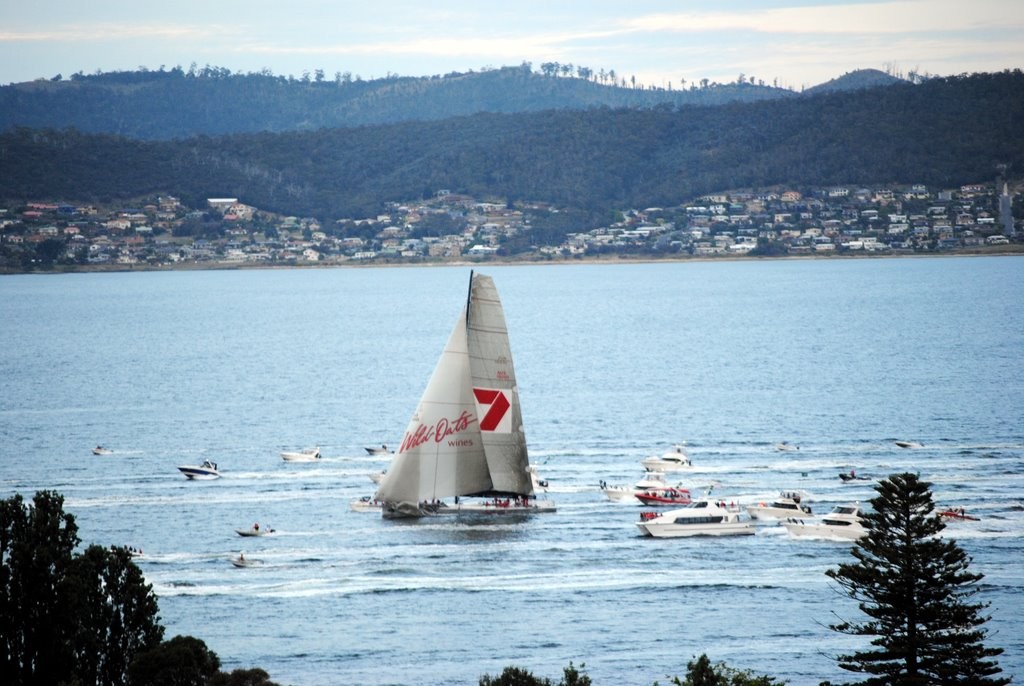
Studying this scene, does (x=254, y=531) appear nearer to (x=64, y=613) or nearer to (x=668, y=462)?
(x=668, y=462)

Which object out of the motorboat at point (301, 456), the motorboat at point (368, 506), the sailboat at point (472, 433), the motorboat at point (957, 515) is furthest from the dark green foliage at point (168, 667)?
the motorboat at point (301, 456)

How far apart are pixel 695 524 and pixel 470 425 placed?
11678 mm

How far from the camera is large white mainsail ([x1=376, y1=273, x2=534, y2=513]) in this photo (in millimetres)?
66125

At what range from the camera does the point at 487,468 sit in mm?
67125

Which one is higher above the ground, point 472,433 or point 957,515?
point 472,433

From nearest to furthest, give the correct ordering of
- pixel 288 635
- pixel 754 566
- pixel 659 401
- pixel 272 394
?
pixel 288 635
pixel 754 566
pixel 659 401
pixel 272 394

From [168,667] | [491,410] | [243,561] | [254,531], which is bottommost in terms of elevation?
[243,561]

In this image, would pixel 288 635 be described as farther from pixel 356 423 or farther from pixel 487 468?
pixel 356 423

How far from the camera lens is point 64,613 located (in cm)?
3631

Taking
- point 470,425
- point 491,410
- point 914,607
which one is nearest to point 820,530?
point 491,410

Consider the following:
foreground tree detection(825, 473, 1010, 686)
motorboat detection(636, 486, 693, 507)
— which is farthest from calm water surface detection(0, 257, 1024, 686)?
foreground tree detection(825, 473, 1010, 686)

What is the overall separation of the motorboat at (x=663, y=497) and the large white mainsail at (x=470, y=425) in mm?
5462

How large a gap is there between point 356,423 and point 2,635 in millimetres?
61696

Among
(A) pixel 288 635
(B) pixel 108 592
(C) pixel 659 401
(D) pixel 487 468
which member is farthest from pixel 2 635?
(C) pixel 659 401
